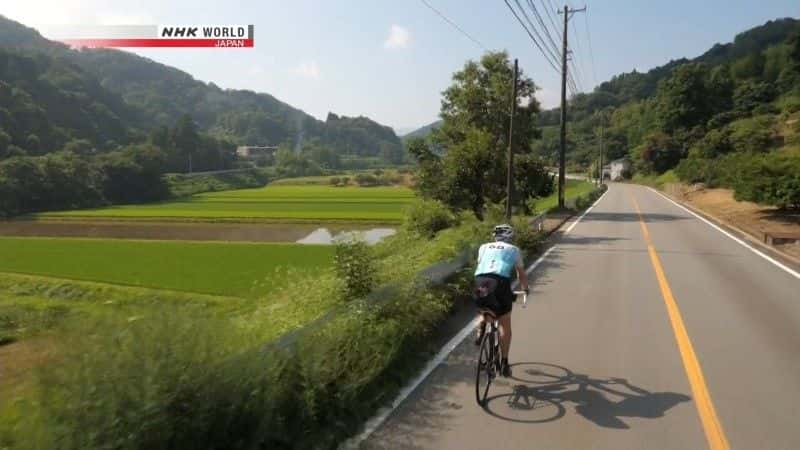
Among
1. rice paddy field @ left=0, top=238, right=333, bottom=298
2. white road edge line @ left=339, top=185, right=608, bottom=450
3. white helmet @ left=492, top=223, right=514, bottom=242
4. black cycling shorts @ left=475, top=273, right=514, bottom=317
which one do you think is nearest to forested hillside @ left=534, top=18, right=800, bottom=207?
rice paddy field @ left=0, top=238, right=333, bottom=298

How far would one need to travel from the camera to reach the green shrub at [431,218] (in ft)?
86.7

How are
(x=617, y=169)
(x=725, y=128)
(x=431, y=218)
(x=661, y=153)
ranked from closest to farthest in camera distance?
1. (x=431, y=218)
2. (x=725, y=128)
3. (x=661, y=153)
4. (x=617, y=169)

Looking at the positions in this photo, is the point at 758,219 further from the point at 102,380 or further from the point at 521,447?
the point at 102,380

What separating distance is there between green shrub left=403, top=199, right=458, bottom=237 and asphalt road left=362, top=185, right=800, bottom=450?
13.6 meters

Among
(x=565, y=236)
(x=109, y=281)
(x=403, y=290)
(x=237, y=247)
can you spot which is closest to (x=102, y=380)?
(x=403, y=290)

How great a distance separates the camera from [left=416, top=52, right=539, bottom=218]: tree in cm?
2550

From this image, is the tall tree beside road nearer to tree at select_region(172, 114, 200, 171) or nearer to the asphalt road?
the asphalt road

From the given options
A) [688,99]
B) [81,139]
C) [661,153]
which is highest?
[688,99]

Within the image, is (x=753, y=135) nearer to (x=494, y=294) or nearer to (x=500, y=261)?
(x=500, y=261)

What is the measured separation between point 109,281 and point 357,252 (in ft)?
49.2

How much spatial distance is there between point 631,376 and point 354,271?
3956 millimetres

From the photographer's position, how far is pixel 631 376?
262 inches

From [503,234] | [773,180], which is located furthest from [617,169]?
[503,234]

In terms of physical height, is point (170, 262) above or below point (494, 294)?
below
